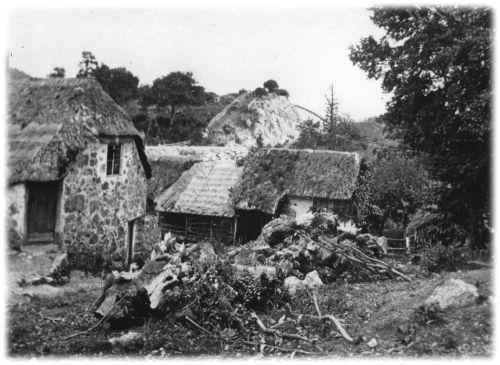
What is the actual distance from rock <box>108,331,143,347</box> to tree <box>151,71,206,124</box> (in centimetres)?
3921

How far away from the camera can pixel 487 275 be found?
8.86 metres

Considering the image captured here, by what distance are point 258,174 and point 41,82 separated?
1052 centimetres

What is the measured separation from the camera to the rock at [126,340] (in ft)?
27.1

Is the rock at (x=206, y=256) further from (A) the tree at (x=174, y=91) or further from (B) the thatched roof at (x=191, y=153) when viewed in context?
(A) the tree at (x=174, y=91)

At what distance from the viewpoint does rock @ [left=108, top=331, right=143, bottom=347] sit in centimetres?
827

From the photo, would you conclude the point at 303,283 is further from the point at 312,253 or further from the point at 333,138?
the point at 333,138

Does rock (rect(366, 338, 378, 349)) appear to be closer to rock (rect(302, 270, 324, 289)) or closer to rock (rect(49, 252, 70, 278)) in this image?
rock (rect(302, 270, 324, 289))

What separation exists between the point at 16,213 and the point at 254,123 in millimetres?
29778

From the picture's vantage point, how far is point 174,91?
46.9 metres

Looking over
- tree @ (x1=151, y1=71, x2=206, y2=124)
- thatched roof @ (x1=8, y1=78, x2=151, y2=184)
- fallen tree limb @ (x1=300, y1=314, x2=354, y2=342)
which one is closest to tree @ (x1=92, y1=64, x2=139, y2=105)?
tree @ (x1=151, y1=71, x2=206, y2=124)

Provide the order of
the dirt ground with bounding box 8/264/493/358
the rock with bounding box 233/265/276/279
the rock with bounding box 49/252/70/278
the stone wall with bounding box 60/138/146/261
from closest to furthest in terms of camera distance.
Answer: the dirt ground with bounding box 8/264/493/358, the rock with bounding box 233/265/276/279, the rock with bounding box 49/252/70/278, the stone wall with bounding box 60/138/146/261

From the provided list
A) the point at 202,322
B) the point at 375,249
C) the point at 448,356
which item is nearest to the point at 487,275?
the point at 448,356

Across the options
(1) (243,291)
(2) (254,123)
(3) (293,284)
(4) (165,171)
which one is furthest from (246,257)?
(2) (254,123)

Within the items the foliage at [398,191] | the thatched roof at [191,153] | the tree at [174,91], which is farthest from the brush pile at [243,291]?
the tree at [174,91]
